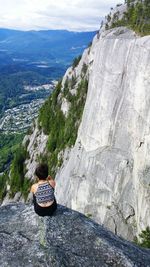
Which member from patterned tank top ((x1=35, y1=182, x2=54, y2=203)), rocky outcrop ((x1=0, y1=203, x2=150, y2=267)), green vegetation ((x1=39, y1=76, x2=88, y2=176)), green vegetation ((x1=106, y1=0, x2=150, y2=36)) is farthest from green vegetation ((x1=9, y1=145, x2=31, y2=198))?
patterned tank top ((x1=35, y1=182, x2=54, y2=203))

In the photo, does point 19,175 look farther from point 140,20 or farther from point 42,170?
point 42,170

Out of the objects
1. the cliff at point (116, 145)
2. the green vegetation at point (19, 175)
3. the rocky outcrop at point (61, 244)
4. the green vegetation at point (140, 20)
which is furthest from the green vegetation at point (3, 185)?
the rocky outcrop at point (61, 244)

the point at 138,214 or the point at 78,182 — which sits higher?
the point at 138,214

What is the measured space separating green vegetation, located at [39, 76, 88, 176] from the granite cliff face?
23122mm

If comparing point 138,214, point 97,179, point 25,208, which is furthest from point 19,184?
point 25,208

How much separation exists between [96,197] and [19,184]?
61320mm

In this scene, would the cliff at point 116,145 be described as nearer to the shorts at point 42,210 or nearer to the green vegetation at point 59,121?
the green vegetation at point 59,121

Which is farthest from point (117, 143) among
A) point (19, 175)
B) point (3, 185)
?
point (3, 185)

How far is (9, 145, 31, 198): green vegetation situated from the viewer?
103925 mm

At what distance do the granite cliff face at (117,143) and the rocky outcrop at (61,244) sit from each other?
64.0 feet

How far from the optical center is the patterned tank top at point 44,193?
17156 millimetres

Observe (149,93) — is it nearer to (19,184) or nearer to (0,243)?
(0,243)

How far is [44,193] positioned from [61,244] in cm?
216

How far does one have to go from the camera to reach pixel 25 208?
18.4 m
